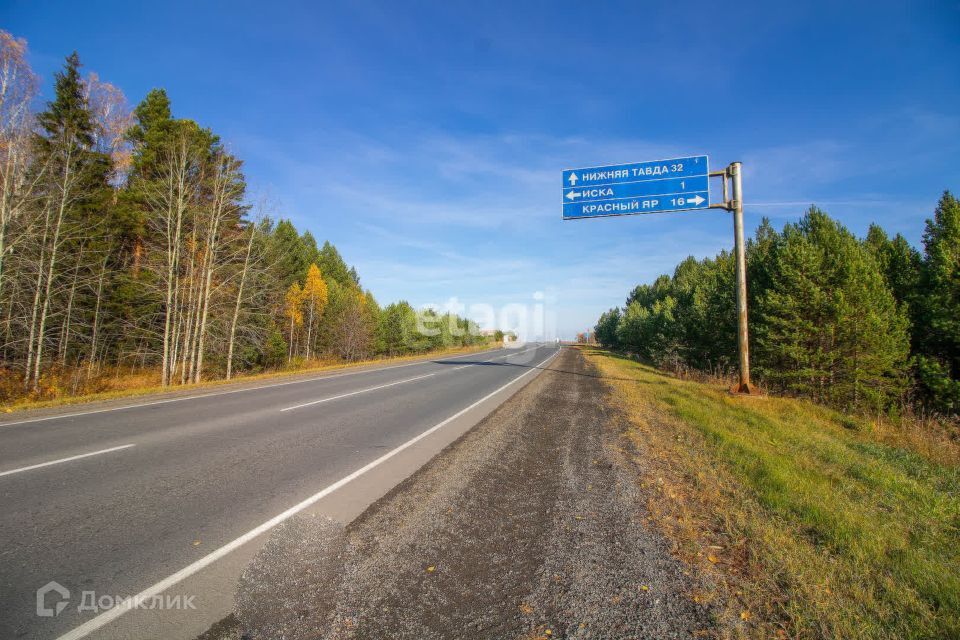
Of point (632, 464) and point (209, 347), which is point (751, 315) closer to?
point (632, 464)

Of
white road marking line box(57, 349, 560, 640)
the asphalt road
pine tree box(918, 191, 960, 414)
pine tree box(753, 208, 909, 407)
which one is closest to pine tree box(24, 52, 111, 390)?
the asphalt road

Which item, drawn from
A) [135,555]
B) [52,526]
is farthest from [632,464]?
[52,526]

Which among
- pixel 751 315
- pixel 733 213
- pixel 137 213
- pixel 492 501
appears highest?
pixel 137 213

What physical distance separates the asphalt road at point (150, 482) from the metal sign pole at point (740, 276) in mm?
8488

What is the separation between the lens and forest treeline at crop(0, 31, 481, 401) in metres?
14.5

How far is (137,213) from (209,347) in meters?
7.62

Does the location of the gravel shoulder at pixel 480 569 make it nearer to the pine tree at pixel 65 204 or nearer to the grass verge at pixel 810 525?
the grass verge at pixel 810 525

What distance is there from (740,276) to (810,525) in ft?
29.5

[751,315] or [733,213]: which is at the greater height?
[733,213]

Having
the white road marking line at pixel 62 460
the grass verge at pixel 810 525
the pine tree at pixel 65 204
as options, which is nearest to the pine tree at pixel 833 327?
the grass verge at pixel 810 525

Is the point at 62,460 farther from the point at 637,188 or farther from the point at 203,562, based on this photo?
the point at 637,188

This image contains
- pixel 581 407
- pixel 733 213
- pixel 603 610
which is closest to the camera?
pixel 603 610

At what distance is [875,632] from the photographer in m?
2.36

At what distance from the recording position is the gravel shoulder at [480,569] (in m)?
2.45
